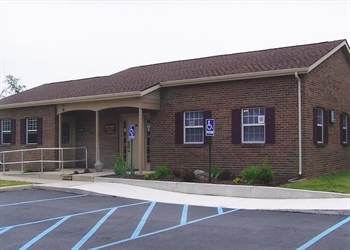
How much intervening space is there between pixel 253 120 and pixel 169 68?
672cm

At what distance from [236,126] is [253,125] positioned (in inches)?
23.2

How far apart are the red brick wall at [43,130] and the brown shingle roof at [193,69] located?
0.56 meters

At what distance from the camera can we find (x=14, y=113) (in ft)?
74.3

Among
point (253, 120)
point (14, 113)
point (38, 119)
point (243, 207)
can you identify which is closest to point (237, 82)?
point (253, 120)

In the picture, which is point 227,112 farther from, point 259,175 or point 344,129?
point 344,129

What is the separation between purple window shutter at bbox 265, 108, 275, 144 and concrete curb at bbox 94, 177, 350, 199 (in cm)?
244

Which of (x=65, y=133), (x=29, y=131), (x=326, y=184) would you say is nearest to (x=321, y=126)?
(x=326, y=184)

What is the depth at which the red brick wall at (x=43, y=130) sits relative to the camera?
68.0ft

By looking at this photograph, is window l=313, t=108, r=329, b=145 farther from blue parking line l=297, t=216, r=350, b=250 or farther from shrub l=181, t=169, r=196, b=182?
blue parking line l=297, t=216, r=350, b=250

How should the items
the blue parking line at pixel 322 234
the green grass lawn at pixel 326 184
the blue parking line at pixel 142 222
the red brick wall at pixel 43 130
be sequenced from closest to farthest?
→ the blue parking line at pixel 322 234
the blue parking line at pixel 142 222
the green grass lawn at pixel 326 184
the red brick wall at pixel 43 130

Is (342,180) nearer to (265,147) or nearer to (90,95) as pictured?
(265,147)

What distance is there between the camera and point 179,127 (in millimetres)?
17172

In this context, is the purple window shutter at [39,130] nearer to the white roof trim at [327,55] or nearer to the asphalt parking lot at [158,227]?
the asphalt parking lot at [158,227]

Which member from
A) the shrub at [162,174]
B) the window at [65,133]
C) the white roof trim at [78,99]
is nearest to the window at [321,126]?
the shrub at [162,174]
